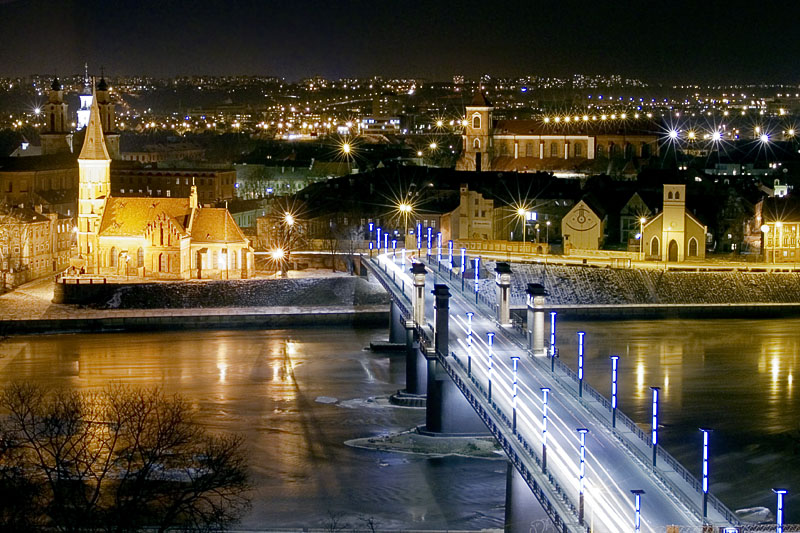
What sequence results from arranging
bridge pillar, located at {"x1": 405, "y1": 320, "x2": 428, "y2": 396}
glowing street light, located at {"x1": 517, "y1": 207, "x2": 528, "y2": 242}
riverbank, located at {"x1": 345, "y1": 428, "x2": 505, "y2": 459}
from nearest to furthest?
riverbank, located at {"x1": 345, "y1": 428, "x2": 505, "y2": 459}
bridge pillar, located at {"x1": 405, "y1": 320, "x2": 428, "y2": 396}
glowing street light, located at {"x1": 517, "y1": 207, "x2": 528, "y2": 242}

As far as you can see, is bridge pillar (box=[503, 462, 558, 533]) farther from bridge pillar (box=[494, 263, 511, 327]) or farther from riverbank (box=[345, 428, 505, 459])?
bridge pillar (box=[494, 263, 511, 327])

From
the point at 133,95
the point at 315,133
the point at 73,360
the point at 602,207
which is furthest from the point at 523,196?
the point at 133,95

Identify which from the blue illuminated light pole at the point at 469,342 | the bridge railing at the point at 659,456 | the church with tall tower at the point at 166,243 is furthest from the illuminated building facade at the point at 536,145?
the bridge railing at the point at 659,456

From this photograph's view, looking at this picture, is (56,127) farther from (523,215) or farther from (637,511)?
(637,511)

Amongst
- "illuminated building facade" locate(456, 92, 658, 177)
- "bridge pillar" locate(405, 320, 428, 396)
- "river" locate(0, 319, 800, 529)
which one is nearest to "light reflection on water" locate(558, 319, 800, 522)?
"river" locate(0, 319, 800, 529)

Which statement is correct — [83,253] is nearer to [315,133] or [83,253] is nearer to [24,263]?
[24,263]

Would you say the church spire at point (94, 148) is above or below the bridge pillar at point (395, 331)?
above

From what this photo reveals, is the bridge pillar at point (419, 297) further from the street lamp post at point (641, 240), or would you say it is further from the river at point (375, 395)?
the street lamp post at point (641, 240)
